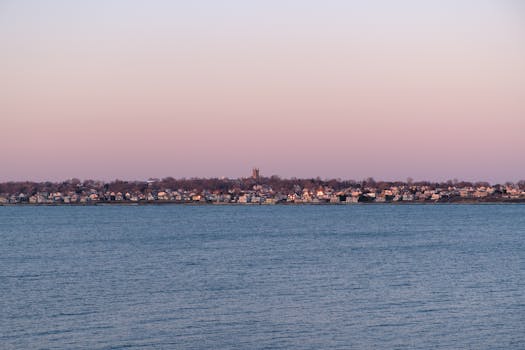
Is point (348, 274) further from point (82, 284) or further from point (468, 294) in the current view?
point (82, 284)

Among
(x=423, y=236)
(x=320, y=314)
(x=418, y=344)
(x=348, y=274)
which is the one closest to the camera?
(x=418, y=344)

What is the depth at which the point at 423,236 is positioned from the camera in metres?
94.3

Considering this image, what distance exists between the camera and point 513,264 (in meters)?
57.1

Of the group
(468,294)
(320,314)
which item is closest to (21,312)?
(320,314)

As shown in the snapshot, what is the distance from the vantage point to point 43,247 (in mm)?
76812

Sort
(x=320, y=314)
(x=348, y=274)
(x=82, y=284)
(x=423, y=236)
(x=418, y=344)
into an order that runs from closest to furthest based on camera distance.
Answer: (x=418, y=344), (x=320, y=314), (x=82, y=284), (x=348, y=274), (x=423, y=236)

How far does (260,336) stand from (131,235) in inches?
2712

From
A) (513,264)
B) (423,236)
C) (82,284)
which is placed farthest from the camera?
(423,236)

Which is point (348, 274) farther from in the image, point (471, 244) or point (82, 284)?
point (471, 244)

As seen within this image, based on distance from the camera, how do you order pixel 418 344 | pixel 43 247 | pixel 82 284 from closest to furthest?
pixel 418 344
pixel 82 284
pixel 43 247

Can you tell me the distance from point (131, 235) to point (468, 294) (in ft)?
204

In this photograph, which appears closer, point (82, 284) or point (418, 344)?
point (418, 344)

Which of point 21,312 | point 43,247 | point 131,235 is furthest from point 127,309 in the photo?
point 131,235

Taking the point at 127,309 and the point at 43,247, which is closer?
the point at 127,309
